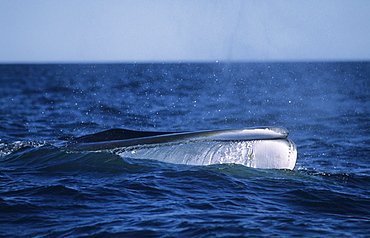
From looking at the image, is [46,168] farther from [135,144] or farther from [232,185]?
[232,185]

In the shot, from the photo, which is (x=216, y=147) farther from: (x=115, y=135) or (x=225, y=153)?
(x=115, y=135)

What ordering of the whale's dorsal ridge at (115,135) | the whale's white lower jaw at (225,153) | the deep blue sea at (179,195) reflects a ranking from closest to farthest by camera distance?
1. the deep blue sea at (179,195)
2. the whale's white lower jaw at (225,153)
3. the whale's dorsal ridge at (115,135)

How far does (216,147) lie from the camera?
9969 mm

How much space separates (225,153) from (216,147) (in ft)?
0.71

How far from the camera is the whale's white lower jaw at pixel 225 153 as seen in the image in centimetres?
971

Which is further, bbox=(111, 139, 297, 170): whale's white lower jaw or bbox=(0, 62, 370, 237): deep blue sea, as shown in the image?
bbox=(111, 139, 297, 170): whale's white lower jaw

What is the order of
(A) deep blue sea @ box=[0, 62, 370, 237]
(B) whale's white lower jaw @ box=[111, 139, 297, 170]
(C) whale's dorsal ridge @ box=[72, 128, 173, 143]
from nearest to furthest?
(A) deep blue sea @ box=[0, 62, 370, 237]
(B) whale's white lower jaw @ box=[111, 139, 297, 170]
(C) whale's dorsal ridge @ box=[72, 128, 173, 143]

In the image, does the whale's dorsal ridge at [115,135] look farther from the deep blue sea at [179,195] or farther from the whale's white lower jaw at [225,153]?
the whale's white lower jaw at [225,153]

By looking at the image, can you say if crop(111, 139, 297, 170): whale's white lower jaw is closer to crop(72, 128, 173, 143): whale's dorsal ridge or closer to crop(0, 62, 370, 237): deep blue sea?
crop(0, 62, 370, 237): deep blue sea

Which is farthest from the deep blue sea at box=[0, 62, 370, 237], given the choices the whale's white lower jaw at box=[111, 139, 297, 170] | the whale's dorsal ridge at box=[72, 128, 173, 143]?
the whale's dorsal ridge at box=[72, 128, 173, 143]

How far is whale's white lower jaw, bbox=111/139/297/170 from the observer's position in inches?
382

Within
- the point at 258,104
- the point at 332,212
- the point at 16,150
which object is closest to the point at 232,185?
the point at 332,212

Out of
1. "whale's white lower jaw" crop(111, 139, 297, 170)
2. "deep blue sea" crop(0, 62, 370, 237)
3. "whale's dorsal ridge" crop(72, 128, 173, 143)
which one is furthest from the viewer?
"whale's dorsal ridge" crop(72, 128, 173, 143)

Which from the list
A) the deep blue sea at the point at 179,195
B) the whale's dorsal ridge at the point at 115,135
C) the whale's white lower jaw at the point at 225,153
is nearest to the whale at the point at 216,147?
the whale's white lower jaw at the point at 225,153
